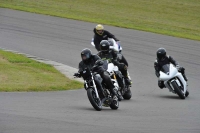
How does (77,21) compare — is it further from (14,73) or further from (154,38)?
(14,73)

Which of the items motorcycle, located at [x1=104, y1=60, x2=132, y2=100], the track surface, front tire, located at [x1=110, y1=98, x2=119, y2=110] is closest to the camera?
the track surface

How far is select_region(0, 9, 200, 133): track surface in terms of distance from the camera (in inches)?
421

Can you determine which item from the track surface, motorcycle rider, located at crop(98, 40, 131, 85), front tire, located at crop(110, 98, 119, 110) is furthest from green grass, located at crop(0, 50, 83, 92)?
front tire, located at crop(110, 98, 119, 110)

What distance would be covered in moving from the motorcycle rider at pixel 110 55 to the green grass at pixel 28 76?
2011 millimetres

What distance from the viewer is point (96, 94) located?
13367mm

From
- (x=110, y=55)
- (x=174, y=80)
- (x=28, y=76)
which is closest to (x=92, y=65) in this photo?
(x=110, y=55)

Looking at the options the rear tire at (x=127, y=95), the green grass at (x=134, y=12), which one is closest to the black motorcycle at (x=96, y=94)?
the rear tire at (x=127, y=95)

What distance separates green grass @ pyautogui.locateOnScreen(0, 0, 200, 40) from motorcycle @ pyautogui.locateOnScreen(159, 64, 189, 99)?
14945 millimetres

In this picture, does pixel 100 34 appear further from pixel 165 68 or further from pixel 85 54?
pixel 85 54

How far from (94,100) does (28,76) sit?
6.34 meters

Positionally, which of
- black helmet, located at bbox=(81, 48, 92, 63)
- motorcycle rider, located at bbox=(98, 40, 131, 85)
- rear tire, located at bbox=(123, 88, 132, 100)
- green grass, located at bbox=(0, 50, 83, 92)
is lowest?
green grass, located at bbox=(0, 50, 83, 92)

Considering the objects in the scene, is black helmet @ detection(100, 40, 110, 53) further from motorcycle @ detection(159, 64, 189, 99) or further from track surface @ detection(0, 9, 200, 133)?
motorcycle @ detection(159, 64, 189, 99)

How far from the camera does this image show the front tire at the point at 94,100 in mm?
13145

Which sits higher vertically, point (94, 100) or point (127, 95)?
point (94, 100)
